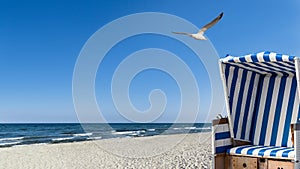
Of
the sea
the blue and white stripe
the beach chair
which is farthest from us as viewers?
the sea

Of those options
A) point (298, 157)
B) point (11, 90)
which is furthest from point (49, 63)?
point (298, 157)

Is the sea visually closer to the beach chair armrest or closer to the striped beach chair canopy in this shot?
the striped beach chair canopy

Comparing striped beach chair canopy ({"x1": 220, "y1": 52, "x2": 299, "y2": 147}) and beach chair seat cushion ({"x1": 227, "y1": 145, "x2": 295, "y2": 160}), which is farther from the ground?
striped beach chair canopy ({"x1": 220, "y1": 52, "x2": 299, "y2": 147})

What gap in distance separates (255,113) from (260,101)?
0.53ft

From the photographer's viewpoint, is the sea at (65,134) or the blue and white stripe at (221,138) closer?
the blue and white stripe at (221,138)

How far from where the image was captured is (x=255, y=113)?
4.55m

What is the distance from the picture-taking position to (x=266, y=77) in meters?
4.50

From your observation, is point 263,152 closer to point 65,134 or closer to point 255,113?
point 255,113

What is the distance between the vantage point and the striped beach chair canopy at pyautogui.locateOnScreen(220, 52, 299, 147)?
4.22 m

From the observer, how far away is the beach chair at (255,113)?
12.6ft

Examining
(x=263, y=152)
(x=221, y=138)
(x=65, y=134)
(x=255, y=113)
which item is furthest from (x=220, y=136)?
(x=65, y=134)

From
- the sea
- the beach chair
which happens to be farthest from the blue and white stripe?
the sea

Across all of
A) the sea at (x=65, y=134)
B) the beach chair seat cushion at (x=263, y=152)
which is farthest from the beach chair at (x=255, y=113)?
the sea at (x=65, y=134)

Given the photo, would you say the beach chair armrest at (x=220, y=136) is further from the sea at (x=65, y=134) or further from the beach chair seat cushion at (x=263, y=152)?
the sea at (x=65, y=134)
